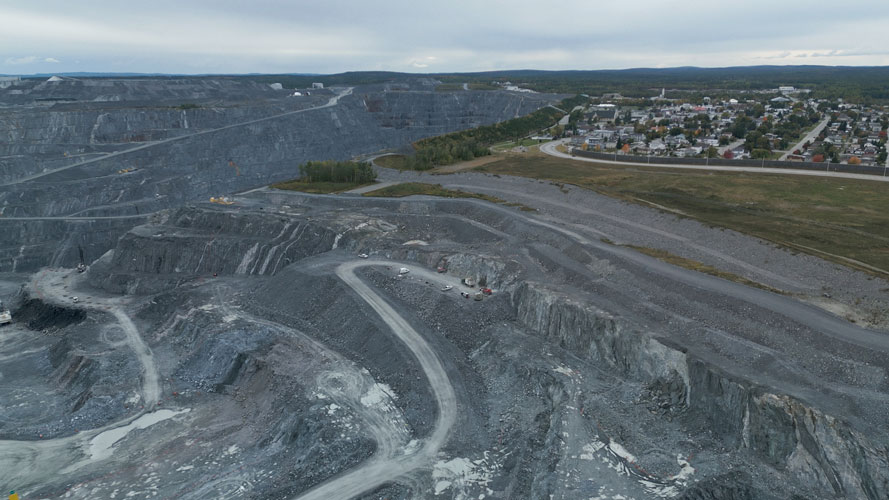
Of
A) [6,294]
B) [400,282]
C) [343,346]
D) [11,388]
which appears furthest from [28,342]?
[400,282]

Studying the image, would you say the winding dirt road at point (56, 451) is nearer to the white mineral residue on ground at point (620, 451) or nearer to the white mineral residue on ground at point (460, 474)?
the white mineral residue on ground at point (460, 474)

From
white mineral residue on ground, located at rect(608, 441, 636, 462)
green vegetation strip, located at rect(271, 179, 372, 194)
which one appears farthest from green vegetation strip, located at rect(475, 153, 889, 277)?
white mineral residue on ground, located at rect(608, 441, 636, 462)

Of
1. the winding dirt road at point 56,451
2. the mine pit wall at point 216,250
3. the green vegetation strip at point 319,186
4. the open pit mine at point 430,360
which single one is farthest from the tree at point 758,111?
the winding dirt road at point 56,451

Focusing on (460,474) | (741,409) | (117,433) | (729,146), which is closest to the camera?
(741,409)

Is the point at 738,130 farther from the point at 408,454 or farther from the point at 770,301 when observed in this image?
the point at 408,454

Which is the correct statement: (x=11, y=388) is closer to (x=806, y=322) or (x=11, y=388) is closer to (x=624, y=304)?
(x=624, y=304)

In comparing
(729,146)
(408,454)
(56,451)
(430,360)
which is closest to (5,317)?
(56,451)
